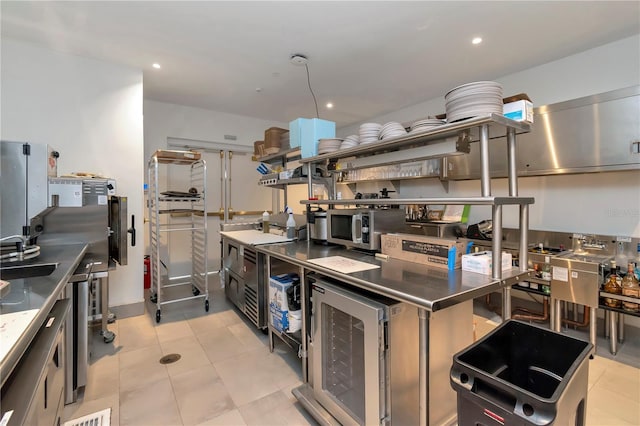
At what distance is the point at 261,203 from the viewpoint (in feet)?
17.6

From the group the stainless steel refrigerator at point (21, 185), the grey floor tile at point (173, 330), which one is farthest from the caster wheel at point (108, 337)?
the stainless steel refrigerator at point (21, 185)

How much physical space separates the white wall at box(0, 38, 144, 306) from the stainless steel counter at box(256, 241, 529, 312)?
7.60 feet

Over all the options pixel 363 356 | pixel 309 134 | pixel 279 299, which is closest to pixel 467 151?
pixel 363 356

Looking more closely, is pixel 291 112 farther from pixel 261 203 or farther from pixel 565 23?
pixel 565 23

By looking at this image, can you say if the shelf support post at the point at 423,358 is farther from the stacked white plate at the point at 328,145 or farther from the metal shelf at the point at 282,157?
the metal shelf at the point at 282,157

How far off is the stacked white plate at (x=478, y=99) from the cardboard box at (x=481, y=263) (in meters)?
0.70

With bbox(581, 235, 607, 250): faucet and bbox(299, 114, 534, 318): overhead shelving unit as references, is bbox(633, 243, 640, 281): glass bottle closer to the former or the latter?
bbox(581, 235, 607, 250): faucet

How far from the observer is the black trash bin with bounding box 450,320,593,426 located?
885 millimetres

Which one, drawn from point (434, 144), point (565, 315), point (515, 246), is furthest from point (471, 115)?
point (565, 315)

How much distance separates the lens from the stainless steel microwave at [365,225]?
1.98 m

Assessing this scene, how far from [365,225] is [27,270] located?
191cm

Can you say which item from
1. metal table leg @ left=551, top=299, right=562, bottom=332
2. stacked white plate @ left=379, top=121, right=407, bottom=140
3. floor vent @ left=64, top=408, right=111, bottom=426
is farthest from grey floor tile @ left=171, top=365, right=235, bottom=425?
metal table leg @ left=551, top=299, right=562, bottom=332

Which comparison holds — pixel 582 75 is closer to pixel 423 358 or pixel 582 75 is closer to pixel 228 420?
pixel 423 358

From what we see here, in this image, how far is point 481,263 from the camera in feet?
4.78
